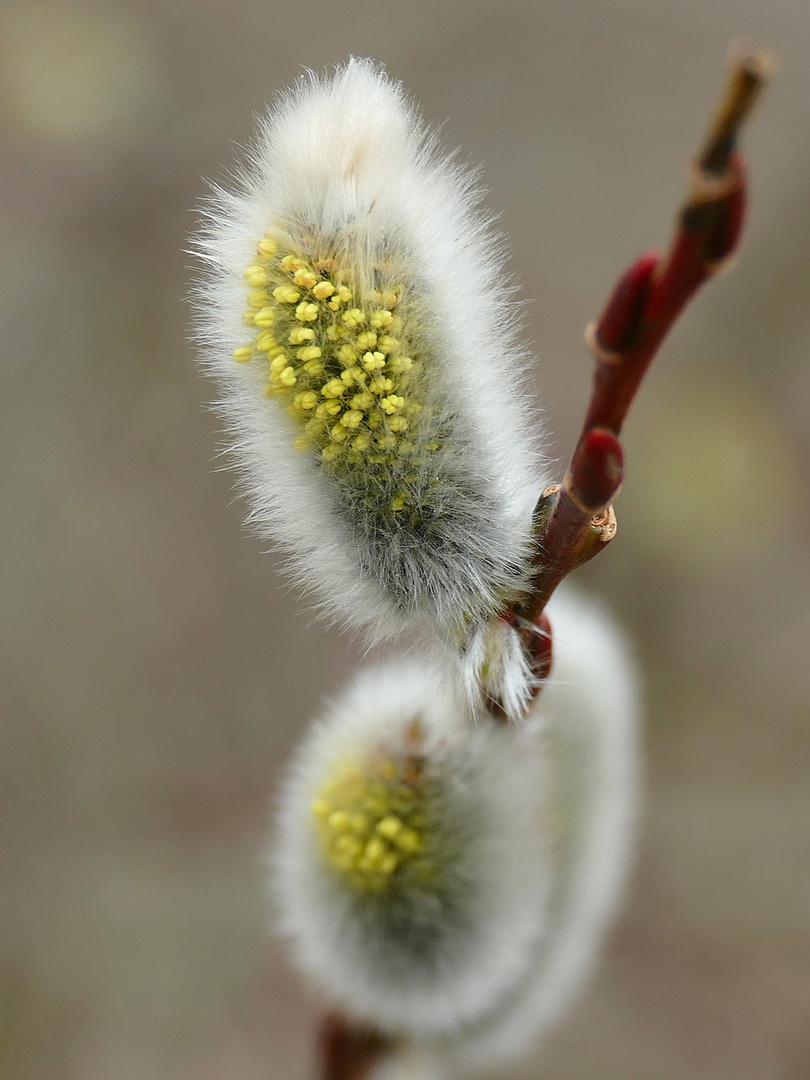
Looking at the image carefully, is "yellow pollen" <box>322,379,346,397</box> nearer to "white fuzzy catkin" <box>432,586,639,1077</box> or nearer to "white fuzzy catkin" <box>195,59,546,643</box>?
"white fuzzy catkin" <box>195,59,546,643</box>

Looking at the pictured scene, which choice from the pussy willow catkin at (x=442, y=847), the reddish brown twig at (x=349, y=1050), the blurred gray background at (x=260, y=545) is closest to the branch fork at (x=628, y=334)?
the pussy willow catkin at (x=442, y=847)

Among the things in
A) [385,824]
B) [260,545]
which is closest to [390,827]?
[385,824]

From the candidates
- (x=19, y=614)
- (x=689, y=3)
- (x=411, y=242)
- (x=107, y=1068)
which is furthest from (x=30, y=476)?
(x=689, y=3)

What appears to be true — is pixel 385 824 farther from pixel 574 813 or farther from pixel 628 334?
pixel 628 334

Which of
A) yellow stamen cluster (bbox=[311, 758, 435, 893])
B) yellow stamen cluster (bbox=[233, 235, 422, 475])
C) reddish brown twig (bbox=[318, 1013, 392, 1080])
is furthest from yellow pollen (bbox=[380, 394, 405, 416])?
reddish brown twig (bbox=[318, 1013, 392, 1080])

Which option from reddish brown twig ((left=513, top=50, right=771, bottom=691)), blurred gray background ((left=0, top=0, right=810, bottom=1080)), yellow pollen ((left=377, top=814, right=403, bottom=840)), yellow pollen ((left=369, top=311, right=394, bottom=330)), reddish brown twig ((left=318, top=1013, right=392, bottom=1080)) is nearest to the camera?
reddish brown twig ((left=513, top=50, right=771, bottom=691))

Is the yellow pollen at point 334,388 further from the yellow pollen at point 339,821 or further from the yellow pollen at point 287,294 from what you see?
the yellow pollen at point 339,821
